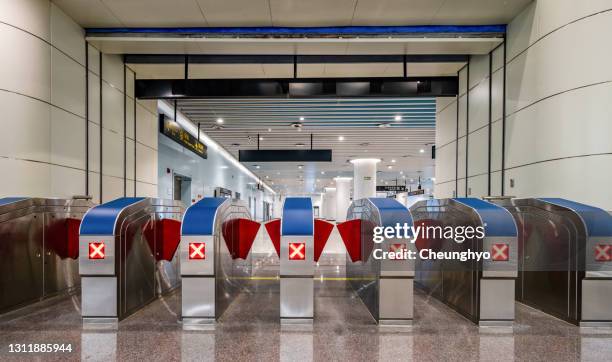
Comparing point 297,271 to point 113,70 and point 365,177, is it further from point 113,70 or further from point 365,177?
point 365,177

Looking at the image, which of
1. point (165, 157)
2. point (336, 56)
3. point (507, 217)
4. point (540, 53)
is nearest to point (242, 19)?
point (336, 56)

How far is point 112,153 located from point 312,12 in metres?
3.94

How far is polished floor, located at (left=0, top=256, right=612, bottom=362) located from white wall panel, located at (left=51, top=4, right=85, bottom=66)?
3403mm

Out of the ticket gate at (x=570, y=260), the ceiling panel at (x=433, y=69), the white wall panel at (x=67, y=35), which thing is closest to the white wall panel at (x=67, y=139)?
the white wall panel at (x=67, y=35)

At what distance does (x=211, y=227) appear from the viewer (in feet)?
11.5

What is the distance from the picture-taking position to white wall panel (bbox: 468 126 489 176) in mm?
5441

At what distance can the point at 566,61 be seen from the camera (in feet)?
12.8

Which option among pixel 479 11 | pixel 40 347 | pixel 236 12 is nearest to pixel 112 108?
pixel 236 12

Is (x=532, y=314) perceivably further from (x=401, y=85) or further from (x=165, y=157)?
(x=165, y=157)

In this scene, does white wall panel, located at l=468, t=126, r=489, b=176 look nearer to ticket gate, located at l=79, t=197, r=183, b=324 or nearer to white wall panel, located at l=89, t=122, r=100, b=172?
ticket gate, located at l=79, t=197, r=183, b=324

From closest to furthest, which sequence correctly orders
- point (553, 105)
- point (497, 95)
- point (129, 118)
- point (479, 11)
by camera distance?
point (553, 105)
point (479, 11)
point (497, 95)
point (129, 118)

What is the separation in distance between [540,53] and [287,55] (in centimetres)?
365

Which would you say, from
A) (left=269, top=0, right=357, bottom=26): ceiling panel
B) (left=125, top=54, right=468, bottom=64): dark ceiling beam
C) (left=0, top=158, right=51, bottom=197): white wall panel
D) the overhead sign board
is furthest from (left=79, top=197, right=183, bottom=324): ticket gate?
the overhead sign board

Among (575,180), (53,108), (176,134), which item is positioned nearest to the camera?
(575,180)
